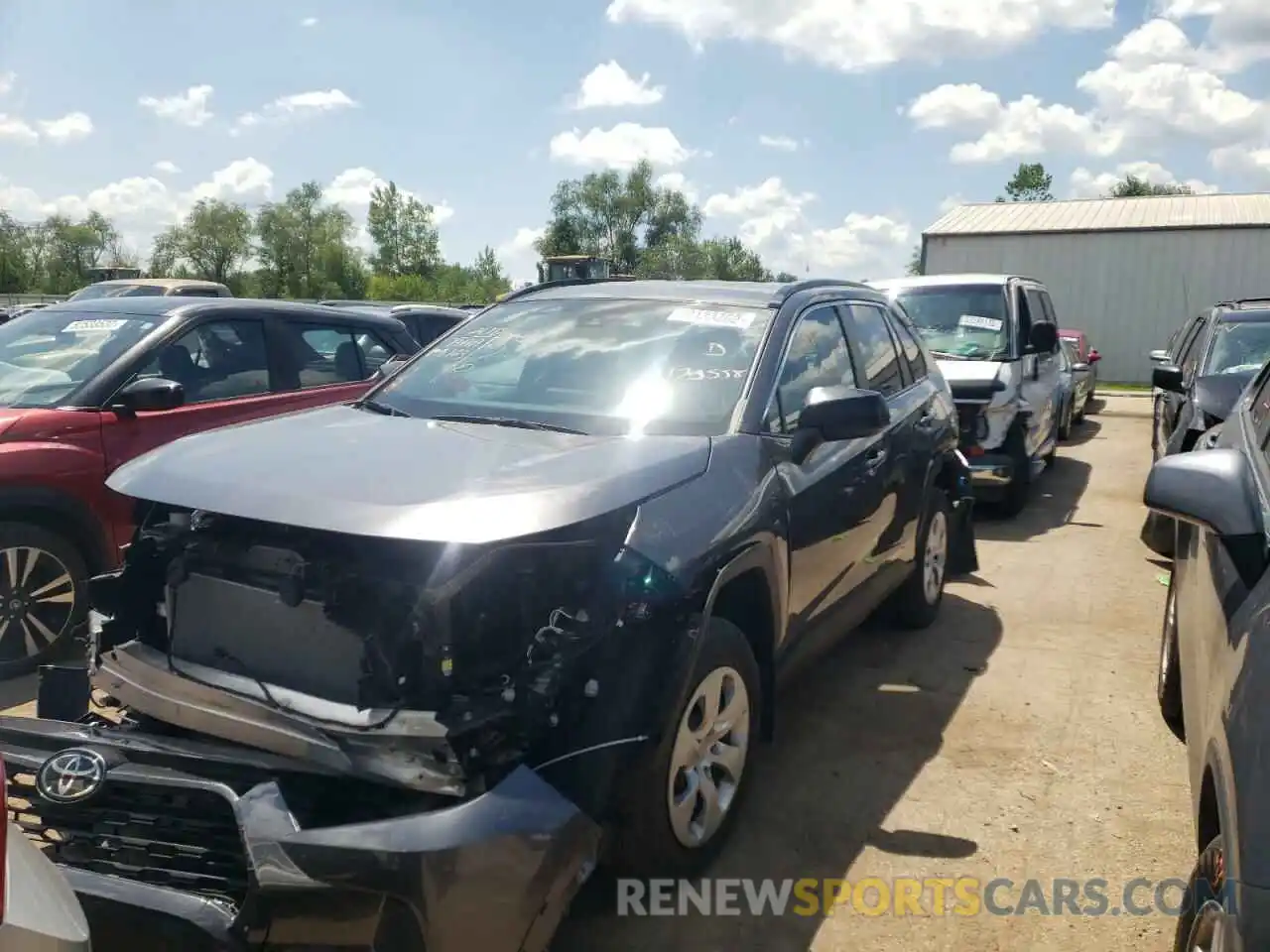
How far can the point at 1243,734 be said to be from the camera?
1941 millimetres

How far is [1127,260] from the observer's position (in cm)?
2648

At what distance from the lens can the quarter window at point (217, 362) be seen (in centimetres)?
547

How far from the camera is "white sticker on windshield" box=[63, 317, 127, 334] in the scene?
5566mm

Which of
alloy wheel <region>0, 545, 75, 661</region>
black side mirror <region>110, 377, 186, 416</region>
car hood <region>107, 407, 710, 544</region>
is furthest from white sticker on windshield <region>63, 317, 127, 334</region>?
car hood <region>107, 407, 710, 544</region>

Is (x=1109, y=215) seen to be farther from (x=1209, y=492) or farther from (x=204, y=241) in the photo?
(x=204, y=241)

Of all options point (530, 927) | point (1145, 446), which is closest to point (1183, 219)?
point (1145, 446)

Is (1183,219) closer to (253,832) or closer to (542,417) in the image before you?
(542,417)

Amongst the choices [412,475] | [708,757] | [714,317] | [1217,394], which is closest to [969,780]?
[708,757]

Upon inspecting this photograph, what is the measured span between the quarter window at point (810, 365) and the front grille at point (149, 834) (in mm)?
2176

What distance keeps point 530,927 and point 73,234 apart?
78.4 m

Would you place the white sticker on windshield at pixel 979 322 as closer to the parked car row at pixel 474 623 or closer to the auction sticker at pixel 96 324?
the parked car row at pixel 474 623

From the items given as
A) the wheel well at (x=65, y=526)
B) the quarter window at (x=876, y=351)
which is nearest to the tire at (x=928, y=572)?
the quarter window at (x=876, y=351)

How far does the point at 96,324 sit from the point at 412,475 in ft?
12.3

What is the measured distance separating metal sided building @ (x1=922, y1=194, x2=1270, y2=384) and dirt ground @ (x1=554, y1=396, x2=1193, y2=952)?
2287cm
